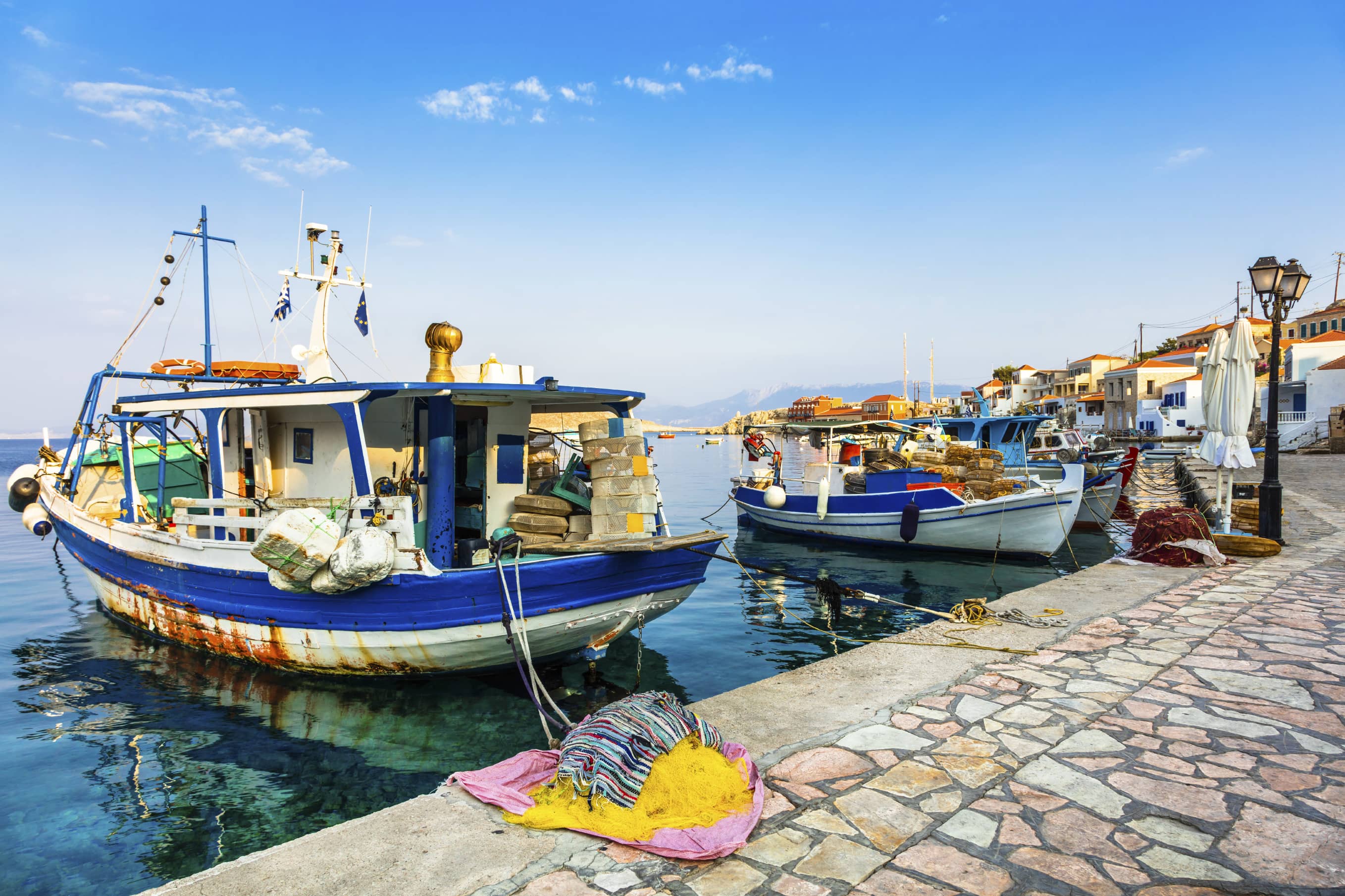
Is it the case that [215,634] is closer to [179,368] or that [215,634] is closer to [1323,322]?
[179,368]

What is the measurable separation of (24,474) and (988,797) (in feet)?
60.4

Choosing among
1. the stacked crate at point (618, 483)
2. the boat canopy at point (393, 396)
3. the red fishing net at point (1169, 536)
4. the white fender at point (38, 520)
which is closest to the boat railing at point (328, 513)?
the boat canopy at point (393, 396)

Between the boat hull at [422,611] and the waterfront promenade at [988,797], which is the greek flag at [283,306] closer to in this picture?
the boat hull at [422,611]

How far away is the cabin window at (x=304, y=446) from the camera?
855cm

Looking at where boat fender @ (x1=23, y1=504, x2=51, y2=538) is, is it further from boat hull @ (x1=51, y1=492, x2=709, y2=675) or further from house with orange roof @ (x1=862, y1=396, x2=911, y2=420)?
house with orange roof @ (x1=862, y1=396, x2=911, y2=420)

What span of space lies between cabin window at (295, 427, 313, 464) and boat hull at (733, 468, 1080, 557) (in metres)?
12.8

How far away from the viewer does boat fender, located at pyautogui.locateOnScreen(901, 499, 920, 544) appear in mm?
16234

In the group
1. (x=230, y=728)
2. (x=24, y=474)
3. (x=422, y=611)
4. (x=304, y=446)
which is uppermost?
(x=304, y=446)

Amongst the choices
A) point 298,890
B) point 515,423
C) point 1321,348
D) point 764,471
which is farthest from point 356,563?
point 1321,348

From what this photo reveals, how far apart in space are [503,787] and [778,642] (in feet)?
23.2

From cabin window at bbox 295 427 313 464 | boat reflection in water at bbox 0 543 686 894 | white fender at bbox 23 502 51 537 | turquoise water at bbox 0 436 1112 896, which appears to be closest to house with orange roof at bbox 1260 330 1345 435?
turquoise water at bbox 0 436 1112 896

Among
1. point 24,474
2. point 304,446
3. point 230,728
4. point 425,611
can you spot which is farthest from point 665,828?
point 24,474

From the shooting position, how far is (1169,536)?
1028cm

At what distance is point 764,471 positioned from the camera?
2352cm
